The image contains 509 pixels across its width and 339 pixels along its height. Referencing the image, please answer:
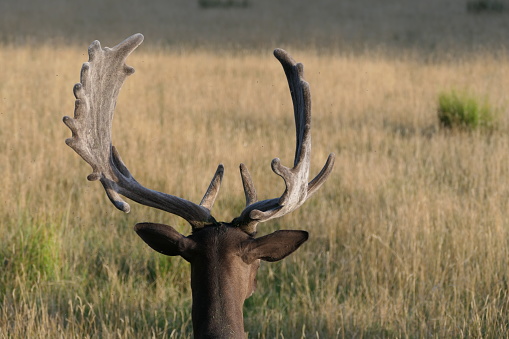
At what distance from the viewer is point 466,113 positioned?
10.9 metres

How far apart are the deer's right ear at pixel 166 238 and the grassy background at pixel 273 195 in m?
1.24

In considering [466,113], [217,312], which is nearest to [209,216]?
[217,312]

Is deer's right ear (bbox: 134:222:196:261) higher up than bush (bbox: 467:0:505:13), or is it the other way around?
bush (bbox: 467:0:505:13)

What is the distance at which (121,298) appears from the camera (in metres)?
5.40

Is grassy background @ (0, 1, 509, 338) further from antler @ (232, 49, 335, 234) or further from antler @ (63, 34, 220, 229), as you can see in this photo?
antler @ (232, 49, 335, 234)

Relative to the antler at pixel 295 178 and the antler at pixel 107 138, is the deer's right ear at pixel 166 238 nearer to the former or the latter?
the antler at pixel 107 138

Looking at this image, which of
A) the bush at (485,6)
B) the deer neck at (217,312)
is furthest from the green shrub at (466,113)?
the bush at (485,6)

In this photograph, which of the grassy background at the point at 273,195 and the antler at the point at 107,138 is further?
the grassy background at the point at 273,195

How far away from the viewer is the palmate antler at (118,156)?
346 centimetres

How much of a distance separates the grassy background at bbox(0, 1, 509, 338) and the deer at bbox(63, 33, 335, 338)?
49.2 inches

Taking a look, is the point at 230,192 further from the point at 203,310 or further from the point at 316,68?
the point at 316,68

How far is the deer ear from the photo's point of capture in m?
3.37

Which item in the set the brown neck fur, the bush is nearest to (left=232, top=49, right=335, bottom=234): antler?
the brown neck fur

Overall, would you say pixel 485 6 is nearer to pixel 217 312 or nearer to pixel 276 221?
pixel 276 221
